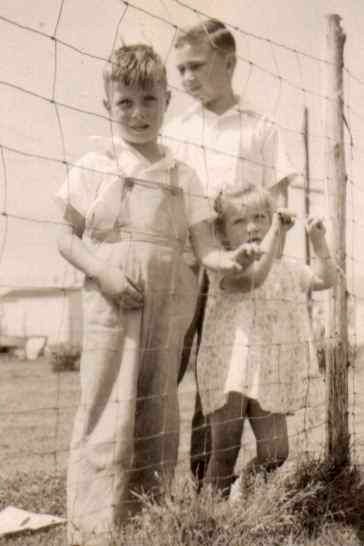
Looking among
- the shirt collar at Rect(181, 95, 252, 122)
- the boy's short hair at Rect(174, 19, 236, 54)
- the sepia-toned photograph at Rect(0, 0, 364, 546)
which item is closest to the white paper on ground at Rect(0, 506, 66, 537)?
the sepia-toned photograph at Rect(0, 0, 364, 546)

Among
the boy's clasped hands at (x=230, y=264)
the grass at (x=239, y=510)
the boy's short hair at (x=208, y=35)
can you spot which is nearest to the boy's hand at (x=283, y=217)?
the boy's clasped hands at (x=230, y=264)

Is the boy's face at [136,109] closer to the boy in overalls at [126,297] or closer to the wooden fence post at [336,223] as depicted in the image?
the boy in overalls at [126,297]

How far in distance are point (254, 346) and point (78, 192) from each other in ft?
2.87

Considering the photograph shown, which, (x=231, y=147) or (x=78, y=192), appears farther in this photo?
(x=231, y=147)

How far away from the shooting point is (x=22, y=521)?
9.34 ft

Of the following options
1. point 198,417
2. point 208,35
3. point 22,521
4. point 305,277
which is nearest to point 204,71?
point 208,35

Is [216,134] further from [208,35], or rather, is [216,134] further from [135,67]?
[135,67]

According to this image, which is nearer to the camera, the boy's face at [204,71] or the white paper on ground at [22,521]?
the white paper on ground at [22,521]

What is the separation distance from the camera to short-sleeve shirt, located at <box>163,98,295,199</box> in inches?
116

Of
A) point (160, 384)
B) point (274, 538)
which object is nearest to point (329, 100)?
point (160, 384)

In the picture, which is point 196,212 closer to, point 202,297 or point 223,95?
point 202,297

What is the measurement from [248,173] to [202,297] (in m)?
0.53

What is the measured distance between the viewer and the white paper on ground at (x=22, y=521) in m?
2.76

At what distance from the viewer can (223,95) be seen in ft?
10.2
